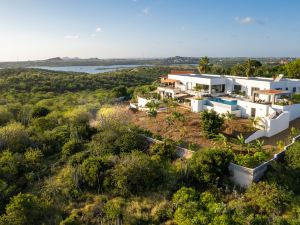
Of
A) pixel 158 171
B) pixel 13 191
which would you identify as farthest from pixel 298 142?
pixel 13 191

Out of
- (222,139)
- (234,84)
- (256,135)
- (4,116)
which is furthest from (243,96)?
(4,116)

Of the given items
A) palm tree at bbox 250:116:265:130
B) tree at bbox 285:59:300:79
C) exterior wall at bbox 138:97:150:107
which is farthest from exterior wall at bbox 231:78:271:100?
tree at bbox 285:59:300:79

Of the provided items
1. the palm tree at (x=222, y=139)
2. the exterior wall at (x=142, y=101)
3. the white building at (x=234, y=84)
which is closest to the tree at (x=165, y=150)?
the palm tree at (x=222, y=139)

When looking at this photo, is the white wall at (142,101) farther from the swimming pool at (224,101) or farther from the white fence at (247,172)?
the white fence at (247,172)

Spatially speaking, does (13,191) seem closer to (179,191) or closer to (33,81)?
(179,191)

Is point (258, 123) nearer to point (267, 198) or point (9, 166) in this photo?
point (267, 198)

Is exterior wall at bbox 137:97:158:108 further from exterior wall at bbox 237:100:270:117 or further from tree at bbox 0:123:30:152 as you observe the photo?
tree at bbox 0:123:30:152
